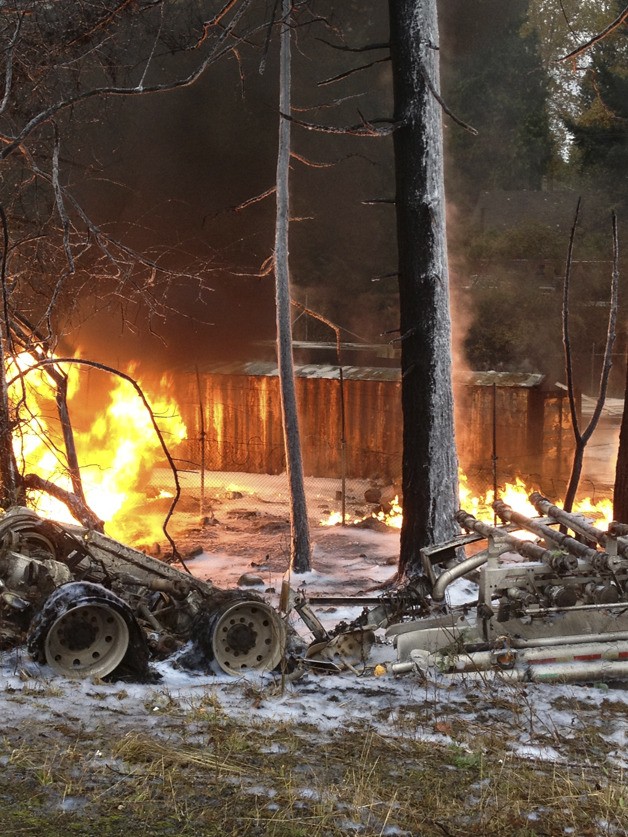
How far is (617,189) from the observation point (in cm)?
4328

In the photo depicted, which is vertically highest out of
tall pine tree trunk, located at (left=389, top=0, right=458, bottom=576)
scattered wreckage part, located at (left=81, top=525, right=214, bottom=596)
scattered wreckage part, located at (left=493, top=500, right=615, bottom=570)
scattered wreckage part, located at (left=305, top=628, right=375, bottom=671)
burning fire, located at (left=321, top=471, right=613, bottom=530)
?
tall pine tree trunk, located at (left=389, top=0, right=458, bottom=576)

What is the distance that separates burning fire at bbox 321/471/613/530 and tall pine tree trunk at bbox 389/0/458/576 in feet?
19.8

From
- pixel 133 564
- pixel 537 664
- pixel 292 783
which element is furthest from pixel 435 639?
pixel 133 564

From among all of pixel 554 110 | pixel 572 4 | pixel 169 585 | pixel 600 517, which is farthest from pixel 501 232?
pixel 169 585

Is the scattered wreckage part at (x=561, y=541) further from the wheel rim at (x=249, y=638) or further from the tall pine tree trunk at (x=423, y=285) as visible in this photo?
the tall pine tree trunk at (x=423, y=285)

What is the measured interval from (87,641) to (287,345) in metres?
9.98

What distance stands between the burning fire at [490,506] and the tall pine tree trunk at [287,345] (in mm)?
3657

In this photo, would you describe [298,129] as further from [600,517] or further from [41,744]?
[41,744]

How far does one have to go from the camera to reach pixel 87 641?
25.1 ft

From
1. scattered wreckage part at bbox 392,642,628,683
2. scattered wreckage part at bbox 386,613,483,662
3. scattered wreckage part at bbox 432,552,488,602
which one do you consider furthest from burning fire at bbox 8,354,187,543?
Answer: scattered wreckage part at bbox 392,642,628,683

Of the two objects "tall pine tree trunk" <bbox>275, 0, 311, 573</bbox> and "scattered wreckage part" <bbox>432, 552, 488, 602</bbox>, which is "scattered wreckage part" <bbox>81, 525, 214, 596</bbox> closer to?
"scattered wreckage part" <bbox>432, 552, 488, 602</bbox>

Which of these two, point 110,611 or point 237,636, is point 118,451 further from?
point 110,611

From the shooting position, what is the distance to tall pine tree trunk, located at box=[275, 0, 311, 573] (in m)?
16.5

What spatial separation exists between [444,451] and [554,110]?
40.6 metres
